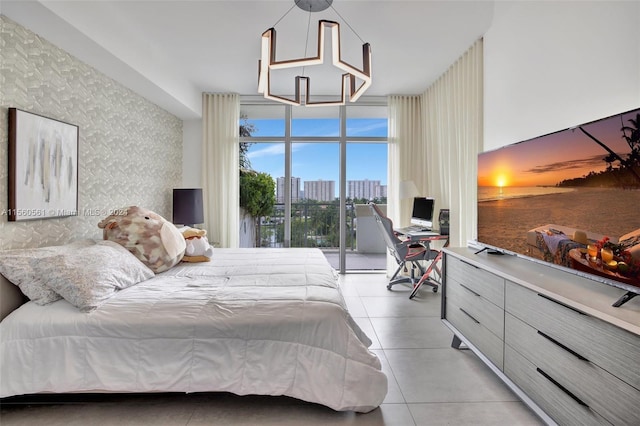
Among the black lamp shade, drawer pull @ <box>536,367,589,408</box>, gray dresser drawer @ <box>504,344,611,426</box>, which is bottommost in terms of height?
gray dresser drawer @ <box>504,344,611,426</box>

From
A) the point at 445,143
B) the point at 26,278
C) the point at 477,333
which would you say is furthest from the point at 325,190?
the point at 26,278

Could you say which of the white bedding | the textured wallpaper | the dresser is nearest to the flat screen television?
the dresser

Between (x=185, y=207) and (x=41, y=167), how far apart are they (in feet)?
6.54

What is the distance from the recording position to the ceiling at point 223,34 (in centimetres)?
246

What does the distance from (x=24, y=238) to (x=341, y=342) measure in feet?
7.09

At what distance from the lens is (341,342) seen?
1759 mm

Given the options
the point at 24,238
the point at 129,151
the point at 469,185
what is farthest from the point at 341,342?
the point at 129,151

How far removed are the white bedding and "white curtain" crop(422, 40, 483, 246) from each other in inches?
90.1

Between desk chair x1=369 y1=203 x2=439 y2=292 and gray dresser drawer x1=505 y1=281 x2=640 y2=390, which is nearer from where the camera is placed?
gray dresser drawer x1=505 y1=281 x2=640 y2=390

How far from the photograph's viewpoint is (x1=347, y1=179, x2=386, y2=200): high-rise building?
540 centimetres

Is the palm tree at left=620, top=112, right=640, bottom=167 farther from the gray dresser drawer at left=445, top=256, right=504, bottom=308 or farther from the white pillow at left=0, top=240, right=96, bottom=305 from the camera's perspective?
the white pillow at left=0, top=240, right=96, bottom=305

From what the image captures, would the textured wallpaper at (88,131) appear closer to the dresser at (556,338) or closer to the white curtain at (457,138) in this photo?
the dresser at (556,338)

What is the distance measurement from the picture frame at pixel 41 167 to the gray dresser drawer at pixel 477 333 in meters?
3.00

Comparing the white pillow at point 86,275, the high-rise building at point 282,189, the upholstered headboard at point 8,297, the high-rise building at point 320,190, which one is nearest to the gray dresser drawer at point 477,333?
the white pillow at point 86,275
